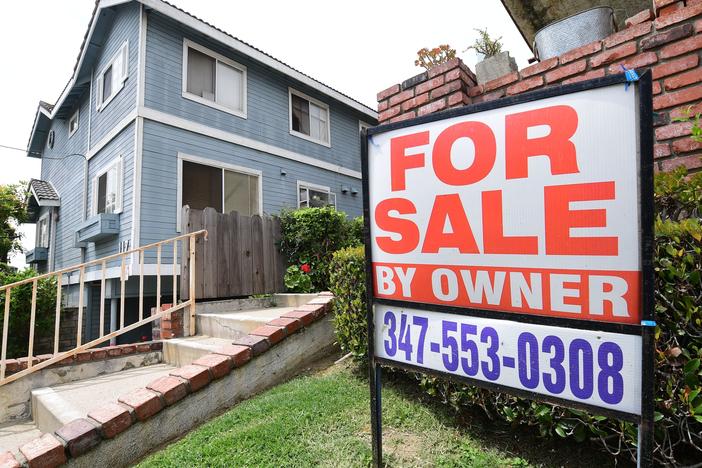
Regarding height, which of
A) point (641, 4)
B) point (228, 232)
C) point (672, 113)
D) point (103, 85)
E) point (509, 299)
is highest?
point (103, 85)

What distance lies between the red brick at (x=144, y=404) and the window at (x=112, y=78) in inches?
302

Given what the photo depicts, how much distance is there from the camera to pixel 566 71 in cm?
271

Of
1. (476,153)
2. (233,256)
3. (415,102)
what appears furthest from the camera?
(233,256)

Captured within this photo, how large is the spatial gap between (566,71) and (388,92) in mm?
1423

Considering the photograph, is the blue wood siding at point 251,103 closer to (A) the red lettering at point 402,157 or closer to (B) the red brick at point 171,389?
(B) the red brick at point 171,389

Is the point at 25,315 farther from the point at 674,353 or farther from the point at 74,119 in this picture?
the point at 674,353

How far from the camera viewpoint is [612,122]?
1.21m

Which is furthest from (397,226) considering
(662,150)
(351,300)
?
(662,150)

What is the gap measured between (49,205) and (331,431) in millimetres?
13114

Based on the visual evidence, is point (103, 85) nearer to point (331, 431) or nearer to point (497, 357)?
point (331, 431)

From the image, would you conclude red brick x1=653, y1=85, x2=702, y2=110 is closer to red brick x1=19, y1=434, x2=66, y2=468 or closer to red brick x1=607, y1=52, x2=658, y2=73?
red brick x1=607, y1=52, x2=658, y2=73

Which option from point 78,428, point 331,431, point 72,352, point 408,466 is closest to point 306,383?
point 331,431

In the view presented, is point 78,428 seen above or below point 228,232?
below

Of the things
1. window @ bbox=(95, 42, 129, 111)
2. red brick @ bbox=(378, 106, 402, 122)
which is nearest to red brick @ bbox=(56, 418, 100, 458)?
red brick @ bbox=(378, 106, 402, 122)
